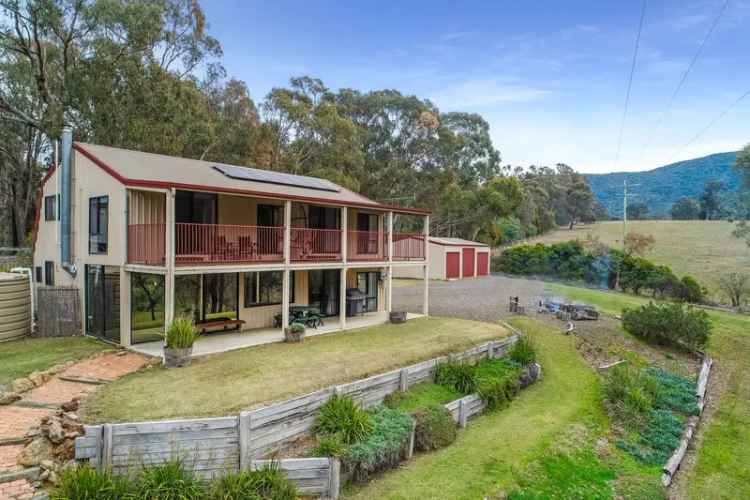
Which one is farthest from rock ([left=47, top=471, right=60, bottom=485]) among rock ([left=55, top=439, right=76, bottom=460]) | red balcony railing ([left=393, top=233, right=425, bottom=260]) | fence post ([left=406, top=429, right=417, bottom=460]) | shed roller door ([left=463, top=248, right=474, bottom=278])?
shed roller door ([left=463, top=248, right=474, bottom=278])

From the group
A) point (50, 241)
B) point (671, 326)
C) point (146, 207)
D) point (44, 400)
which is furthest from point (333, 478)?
point (671, 326)

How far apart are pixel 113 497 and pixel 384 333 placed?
9.85m

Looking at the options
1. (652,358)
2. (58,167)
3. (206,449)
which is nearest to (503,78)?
(652,358)

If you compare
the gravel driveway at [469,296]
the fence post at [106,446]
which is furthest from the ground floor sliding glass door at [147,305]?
the gravel driveway at [469,296]

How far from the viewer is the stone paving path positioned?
651 centimetres

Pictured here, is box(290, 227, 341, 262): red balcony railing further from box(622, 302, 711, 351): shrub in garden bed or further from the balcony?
A: box(622, 302, 711, 351): shrub in garden bed

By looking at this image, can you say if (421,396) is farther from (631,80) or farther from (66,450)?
(631,80)

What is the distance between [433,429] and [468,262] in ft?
87.5

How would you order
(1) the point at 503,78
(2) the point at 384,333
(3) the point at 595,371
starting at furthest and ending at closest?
1. (1) the point at 503,78
2. (2) the point at 384,333
3. (3) the point at 595,371

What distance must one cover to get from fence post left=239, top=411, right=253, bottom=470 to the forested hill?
89775 mm

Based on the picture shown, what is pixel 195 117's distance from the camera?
27719 mm

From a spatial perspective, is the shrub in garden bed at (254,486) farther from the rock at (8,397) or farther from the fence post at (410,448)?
the rock at (8,397)

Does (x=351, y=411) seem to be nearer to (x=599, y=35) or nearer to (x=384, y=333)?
(x=384, y=333)

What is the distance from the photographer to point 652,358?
15.6 m
